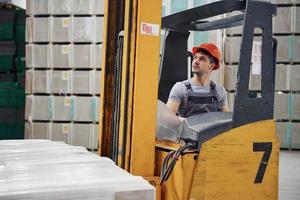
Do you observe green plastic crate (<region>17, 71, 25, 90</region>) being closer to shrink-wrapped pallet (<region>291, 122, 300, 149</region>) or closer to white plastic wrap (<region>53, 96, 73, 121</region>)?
white plastic wrap (<region>53, 96, 73, 121</region>)

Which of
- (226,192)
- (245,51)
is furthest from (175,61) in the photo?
(226,192)

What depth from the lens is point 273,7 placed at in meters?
3.02

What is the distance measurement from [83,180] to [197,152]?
3.07 feet

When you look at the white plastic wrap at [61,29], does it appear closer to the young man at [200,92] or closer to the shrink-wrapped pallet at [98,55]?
the shrink-wrapped pallet at [98,55]

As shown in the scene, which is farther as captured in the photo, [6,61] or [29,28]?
[6,61]

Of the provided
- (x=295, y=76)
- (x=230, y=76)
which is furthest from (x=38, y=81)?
(x=295, y=76)

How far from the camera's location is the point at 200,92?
3.92 m

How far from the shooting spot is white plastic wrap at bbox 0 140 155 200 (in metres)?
1.94

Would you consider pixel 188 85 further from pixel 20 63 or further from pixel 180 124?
pixel 20 63

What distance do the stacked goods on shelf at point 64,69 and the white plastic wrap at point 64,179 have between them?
548cm

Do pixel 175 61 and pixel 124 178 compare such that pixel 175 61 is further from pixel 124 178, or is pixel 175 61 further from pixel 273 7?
pixel 124 178

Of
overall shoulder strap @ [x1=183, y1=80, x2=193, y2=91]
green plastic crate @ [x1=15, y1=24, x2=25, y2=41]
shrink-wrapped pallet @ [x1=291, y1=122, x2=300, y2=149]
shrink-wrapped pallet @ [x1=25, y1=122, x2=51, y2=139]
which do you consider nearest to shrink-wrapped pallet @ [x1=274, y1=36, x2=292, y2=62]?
shrink-wrapped pallet @ [x1=291, y1=122, x2=300, y2=149]

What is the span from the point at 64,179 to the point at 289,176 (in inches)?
187

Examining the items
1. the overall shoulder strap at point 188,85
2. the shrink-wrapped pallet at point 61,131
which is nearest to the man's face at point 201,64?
the overall shoulder strap at point 188,85
